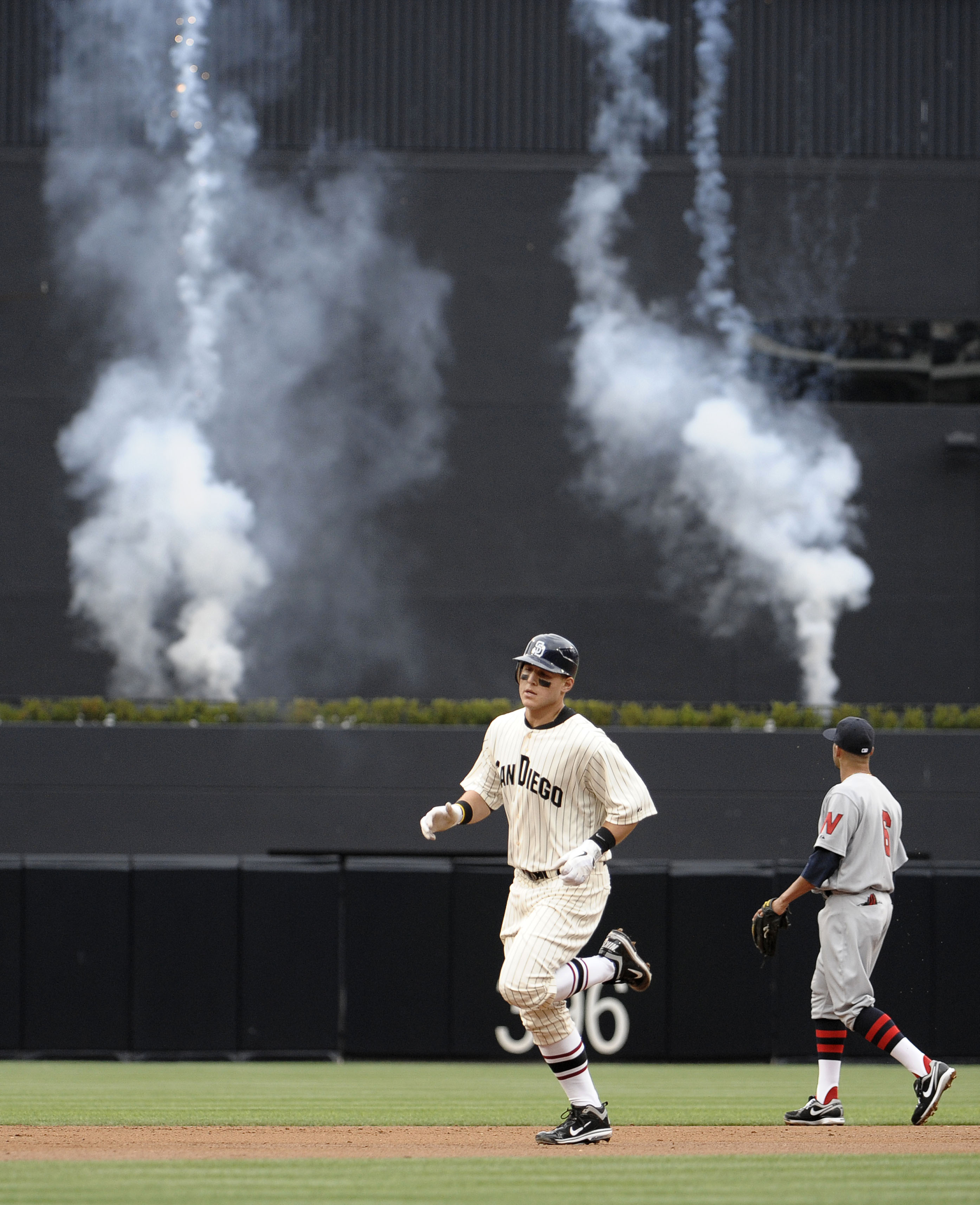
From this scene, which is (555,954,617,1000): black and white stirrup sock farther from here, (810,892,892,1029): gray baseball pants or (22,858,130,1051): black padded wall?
(22,858,130,1051): black padded wall

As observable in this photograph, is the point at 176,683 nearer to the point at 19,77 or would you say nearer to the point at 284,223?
the point at 284,223

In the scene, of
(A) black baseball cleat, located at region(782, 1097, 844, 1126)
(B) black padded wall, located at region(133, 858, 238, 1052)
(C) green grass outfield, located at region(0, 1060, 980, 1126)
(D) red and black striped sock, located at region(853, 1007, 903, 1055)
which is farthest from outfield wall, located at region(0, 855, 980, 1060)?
(D) red and black striped sock, located at region(853, 1007, 903, 1055)

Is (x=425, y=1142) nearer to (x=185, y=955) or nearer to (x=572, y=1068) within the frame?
(x=572, y=1068)

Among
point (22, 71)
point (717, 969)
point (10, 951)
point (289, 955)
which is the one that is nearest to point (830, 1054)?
point (717, 969)

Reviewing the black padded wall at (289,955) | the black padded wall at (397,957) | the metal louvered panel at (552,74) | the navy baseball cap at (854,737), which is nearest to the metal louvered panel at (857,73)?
the metal louvered panel at (552,74)

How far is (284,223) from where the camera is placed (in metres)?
20.3

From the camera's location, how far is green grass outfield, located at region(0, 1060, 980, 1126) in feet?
20.7

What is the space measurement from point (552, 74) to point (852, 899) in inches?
655

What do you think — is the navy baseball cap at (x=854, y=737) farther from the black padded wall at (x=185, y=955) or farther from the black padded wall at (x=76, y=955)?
the black padded wall at (x=76, y=955)

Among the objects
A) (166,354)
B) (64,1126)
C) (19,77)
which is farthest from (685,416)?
(64,1126)

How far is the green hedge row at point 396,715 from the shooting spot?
1717 centimetres

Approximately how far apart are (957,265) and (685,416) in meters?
4.26

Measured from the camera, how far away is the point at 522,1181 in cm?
439

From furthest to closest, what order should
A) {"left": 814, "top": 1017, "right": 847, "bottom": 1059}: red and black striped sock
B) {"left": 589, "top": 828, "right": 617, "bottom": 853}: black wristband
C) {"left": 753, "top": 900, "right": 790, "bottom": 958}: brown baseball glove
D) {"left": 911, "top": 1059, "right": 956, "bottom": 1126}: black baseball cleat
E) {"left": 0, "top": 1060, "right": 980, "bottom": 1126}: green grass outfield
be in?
{"left": 0, "top": 1060, "right": 980, "bottom": 1126}: green grass outfield
{"left": 753, "top": 900, "right": 790, "bottom": 958}: brown baseball glove
{"left": 814, "top": 1017, "right": 847, "bottom": 1059}: red and black striped sock
{"left": 911, "top": 1059, "right": 956, "bottom": 1126}: black baseball cleat
{"left": 589, "top": 828, "right": 617, "bottom": 853}: black wristband
